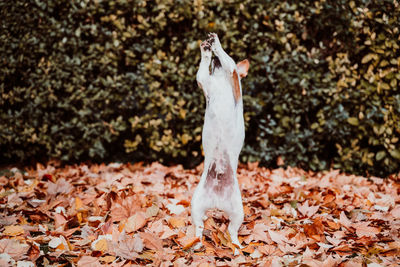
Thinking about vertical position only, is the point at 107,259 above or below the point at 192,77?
Result: below

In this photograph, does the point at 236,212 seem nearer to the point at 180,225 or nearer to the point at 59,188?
the point at 180,225

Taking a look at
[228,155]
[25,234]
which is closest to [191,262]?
[228,155]

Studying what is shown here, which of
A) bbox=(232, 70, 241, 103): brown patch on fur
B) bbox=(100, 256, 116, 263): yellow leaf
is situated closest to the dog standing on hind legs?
bbox=(232, 70, 241, 103): brown patch on fur

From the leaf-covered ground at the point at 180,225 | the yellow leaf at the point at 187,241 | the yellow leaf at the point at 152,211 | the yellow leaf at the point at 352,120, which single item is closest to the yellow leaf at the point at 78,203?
the leaf-covered ground at the point at 180,225

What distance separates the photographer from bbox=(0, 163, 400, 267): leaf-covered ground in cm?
180

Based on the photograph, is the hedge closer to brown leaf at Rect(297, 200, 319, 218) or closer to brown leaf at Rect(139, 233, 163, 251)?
brown leaf at Rect(297, 200, 319, 218)

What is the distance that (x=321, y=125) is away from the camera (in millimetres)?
3818

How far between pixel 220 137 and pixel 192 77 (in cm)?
202

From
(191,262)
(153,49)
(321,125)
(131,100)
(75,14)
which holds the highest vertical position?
(75,14)

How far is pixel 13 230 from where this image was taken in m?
2.02

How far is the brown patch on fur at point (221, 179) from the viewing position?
1.94 meters

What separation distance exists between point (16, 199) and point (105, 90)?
5.69 ft

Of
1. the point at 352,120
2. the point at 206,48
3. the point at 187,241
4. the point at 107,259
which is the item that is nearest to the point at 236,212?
the point at 187,241

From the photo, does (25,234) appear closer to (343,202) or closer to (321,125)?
(343,202)
